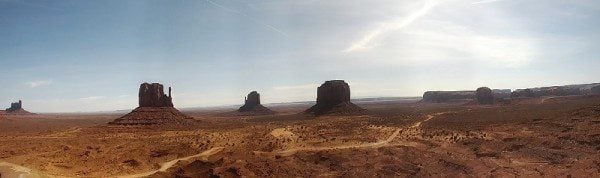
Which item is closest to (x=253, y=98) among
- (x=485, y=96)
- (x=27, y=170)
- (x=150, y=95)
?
(x=150, y=95)

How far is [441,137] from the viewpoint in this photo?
1559 inches

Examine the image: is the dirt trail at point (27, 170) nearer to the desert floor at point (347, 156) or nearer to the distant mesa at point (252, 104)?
the desert floor at point (347, 156)

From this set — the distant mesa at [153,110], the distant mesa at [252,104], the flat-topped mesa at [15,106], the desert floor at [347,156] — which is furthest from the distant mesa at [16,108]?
the desert floor at [347,156]

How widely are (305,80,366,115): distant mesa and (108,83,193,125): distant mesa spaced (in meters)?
33.2

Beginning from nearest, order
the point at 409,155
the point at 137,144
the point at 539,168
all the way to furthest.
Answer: the point at 539,168 → the point at 409,155 → the point at 137,144

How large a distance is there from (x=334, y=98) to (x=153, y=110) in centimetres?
4211

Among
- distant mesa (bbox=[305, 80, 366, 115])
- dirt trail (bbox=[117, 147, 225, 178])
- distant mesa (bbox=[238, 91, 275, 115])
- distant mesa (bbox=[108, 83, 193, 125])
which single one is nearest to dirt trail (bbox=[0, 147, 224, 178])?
dirt trail (bbox=[117, 147, 225, 178])

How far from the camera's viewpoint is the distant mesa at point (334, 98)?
94469 mm

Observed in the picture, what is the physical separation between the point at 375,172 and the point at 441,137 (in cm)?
1496

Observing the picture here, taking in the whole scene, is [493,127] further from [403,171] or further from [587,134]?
[403,171]

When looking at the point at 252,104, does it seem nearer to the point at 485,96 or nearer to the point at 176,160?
the point at 485,96

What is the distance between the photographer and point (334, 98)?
9794 centimetres

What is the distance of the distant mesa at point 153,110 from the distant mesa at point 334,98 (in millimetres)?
33161

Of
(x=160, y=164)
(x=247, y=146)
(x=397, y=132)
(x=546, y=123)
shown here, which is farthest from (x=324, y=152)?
(x=546, y=123)
